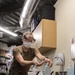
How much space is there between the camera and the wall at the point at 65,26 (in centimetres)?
353

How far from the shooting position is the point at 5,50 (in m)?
11.4

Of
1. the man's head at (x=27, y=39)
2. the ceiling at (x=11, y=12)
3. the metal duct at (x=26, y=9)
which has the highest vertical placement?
the ceiling at (x=11, y=12)

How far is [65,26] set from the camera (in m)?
3.84

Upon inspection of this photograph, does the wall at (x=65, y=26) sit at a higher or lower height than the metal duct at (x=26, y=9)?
lower

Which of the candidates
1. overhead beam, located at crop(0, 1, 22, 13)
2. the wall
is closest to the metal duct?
overhead beam, located at crop(0, 1, 22, 13)

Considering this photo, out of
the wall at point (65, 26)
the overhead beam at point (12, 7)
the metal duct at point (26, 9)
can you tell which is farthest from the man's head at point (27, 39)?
the overhead beam at point (12, 7)

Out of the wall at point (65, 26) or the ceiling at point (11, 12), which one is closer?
the wall at point (65, 26)

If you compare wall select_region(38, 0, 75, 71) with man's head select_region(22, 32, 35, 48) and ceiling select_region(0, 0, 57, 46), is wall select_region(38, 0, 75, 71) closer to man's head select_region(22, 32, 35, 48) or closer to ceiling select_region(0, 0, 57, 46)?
ceiling select_region(0, 0, 57, 46)

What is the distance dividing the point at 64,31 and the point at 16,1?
2514mm

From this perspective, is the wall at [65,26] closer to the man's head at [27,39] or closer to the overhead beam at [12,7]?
the man's head at [27,39]

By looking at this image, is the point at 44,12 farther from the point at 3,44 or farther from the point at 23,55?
the point at 3,44

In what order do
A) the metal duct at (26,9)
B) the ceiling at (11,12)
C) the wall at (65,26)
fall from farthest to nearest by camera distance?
the ceiling at (11,12), the metal duct at (26,9), the wall at (65,26)

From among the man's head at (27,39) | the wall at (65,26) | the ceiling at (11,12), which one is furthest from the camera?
the ceiling at (11,12)

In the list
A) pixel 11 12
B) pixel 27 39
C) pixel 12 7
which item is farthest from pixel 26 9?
pixel 27 39
